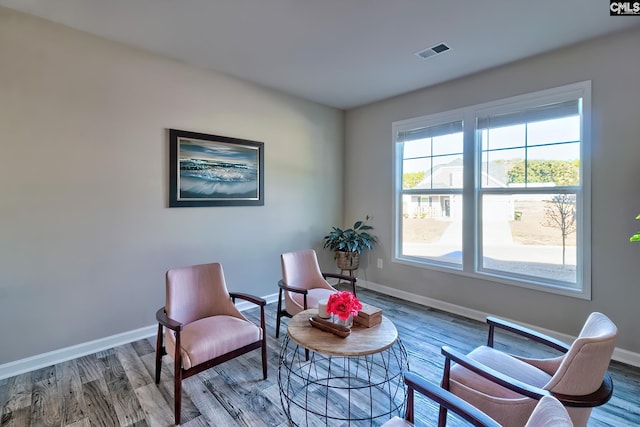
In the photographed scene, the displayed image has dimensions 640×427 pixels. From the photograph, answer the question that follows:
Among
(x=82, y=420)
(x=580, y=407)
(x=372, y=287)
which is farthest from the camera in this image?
(x=372, y=287)

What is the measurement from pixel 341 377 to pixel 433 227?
7.85 feet

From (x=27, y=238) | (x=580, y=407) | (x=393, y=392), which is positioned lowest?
(x=393, y=392)

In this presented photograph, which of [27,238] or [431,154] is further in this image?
[431,154]

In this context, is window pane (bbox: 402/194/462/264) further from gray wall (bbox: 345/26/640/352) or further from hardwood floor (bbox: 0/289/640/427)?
Answer: hardwood floor (bbox: 0/289/640/427)

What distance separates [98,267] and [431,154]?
3967 millimetres

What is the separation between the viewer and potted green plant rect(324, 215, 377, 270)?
435 centimetres

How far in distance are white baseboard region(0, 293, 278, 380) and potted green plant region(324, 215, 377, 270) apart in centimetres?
248

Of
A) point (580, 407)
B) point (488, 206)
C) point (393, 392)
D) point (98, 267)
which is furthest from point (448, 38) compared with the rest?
point (98, 267)

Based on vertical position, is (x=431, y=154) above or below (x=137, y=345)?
above

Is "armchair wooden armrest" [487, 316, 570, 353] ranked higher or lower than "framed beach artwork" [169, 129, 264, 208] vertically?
lower

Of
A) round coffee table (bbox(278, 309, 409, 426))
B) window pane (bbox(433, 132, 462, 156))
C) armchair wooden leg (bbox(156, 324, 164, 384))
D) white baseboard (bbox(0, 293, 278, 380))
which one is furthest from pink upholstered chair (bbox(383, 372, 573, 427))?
window pane (bbox(433, 132, 462, 156))

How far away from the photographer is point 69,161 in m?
2.58

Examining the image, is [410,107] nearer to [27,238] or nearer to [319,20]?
[319,20]

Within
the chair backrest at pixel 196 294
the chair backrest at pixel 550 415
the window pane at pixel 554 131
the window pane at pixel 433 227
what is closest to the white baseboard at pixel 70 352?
the chair backrest at pixel 196 294
